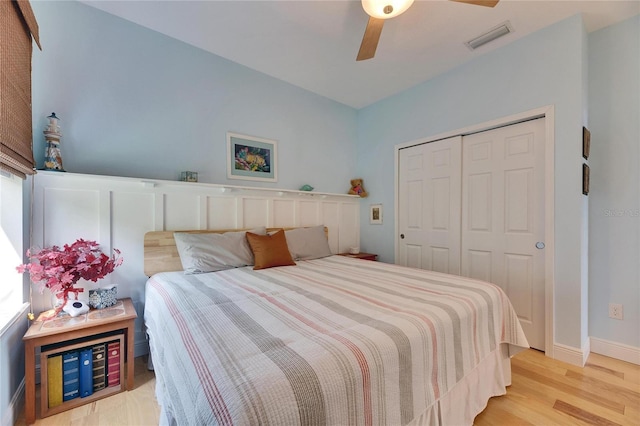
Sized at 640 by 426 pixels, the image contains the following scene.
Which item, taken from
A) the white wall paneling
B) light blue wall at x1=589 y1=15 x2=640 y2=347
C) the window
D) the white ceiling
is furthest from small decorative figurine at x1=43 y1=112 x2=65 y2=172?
light blue wall at x1=589 y1=15 x2=640 y2=347

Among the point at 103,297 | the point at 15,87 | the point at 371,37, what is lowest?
the point at 103,297

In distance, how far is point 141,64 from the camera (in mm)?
2320

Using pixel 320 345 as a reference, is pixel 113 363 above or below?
below

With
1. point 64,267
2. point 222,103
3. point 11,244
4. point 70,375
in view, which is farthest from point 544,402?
point 222,103

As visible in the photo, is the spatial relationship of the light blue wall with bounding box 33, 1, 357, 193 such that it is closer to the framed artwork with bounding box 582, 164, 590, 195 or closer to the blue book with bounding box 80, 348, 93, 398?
the blue book with bounding box 80, 348, 93, 398

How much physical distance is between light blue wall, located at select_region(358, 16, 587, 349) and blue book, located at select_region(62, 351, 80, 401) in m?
3.54

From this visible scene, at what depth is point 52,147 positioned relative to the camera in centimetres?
186

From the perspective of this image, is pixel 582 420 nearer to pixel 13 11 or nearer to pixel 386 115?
pixel 386 115

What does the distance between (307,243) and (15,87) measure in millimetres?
2334

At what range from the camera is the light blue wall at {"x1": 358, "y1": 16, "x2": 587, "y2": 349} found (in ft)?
6.86

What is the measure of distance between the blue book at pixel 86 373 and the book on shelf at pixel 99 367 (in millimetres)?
25

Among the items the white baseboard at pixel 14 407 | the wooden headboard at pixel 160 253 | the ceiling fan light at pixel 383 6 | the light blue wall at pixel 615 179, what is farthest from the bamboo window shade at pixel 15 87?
the light blue wall at pixel 615 179

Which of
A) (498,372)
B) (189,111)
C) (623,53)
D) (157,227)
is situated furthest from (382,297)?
(623,53)

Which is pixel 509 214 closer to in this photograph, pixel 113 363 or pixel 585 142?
pixel 585 142
